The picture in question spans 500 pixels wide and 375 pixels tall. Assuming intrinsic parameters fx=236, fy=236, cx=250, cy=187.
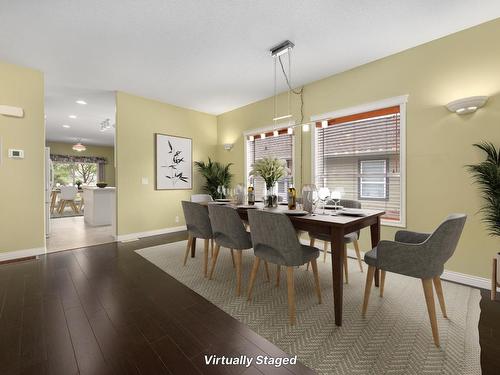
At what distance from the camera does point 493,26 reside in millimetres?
2404

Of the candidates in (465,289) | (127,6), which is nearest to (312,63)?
(127,6)

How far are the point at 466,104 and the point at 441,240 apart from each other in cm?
175

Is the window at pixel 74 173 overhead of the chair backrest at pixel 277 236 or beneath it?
overhead

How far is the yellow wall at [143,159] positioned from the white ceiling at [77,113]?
0.62 m

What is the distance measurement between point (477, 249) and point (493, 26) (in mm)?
2302

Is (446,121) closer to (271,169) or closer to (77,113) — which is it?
(271,169)

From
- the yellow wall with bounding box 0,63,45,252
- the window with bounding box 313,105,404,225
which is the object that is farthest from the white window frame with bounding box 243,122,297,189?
the yellow wall with bounding box 0,63,45,252

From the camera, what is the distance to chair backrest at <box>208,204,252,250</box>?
7.61ft

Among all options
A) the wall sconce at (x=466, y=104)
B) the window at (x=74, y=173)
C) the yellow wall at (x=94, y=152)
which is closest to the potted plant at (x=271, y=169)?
the wall sconce at (x=466, y=104)

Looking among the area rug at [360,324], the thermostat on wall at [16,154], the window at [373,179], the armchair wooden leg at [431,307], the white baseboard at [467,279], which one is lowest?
the area rug at [360,324]

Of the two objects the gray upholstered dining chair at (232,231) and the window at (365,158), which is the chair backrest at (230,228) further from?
the window at (365,158)

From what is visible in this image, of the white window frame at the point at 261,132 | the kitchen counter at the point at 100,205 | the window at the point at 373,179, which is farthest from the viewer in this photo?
the kitchen counter at the point at 100,205

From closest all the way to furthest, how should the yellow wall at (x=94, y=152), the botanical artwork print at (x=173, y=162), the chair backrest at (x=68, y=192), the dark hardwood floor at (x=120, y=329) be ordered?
the dark hardwood floor at (x=120, y=329) < the botanical artwork print at (x=173, y=162) < the chair backrest at (x=68, y=192) < the yellow wall at (x=94, y=152)

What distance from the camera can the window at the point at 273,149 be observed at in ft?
14.6
